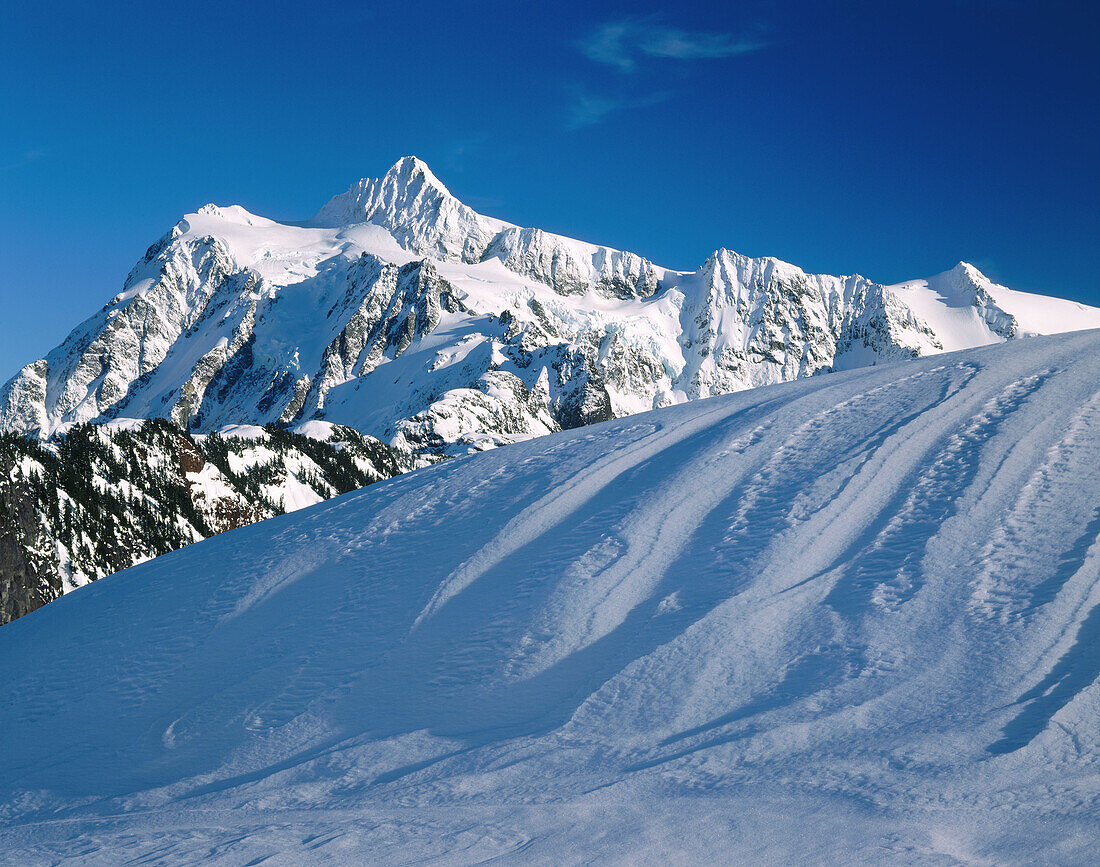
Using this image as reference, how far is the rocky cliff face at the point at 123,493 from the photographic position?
65.5 feet

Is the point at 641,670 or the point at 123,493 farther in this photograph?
the point at 123,493

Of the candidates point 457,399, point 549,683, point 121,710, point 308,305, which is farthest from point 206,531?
point 308,305

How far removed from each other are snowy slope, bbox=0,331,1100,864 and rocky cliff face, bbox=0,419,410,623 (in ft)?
42.4

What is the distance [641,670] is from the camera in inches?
210

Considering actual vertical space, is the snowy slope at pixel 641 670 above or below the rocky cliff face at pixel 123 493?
below

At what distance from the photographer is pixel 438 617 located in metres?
6.49

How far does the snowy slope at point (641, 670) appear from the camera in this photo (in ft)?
13.0

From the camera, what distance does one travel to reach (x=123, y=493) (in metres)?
28.1

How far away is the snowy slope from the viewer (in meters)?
3.96

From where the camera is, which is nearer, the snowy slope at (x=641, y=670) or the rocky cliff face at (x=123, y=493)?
the snowy slope at (x=641, y=670)

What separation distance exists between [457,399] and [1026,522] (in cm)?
9558

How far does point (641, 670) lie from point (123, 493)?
27934mm

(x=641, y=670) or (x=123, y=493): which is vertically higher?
(x=123, y=493)

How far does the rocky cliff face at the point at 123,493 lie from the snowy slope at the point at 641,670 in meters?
12.9
